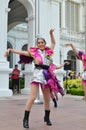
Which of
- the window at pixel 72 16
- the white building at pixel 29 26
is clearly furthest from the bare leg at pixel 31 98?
the window at pixel 72 16

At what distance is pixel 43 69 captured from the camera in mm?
6371

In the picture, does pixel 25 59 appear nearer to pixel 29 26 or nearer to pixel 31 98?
pixel 31 98

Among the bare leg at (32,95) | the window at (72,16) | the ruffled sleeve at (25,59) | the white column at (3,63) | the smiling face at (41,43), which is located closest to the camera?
the bare leg at (32,95)

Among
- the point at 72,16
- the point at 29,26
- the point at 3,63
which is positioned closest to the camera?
the point at 3,63

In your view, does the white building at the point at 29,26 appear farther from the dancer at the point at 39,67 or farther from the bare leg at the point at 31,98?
the bare leg at the point at 31,98

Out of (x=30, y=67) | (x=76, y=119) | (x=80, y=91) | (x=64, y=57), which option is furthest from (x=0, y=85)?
(x=64, y=57)

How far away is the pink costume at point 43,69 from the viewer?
6.27m

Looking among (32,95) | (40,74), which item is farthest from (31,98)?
(40,74)

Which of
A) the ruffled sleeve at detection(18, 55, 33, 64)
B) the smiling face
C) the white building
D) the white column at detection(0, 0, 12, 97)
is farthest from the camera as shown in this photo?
the white building

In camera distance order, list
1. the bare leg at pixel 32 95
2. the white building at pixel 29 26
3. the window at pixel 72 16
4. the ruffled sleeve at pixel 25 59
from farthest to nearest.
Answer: the window at pixel 72 16, the white building at pixel 29 26, the ruffled sleeve at pixel 25 59, the bare leg at pixel 32 95

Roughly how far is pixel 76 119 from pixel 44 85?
177cm

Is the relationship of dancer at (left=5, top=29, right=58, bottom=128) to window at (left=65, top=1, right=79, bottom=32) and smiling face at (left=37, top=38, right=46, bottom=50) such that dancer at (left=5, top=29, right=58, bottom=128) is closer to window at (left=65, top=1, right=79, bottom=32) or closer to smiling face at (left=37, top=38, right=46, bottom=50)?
smiling face at (left=37, top=38, right=46, bottom=50)

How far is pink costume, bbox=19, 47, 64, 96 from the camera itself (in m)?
6.27

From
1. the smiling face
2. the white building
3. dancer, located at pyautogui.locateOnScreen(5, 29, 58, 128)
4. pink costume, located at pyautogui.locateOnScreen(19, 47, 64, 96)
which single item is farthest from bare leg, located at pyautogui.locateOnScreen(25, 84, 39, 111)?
the white building
